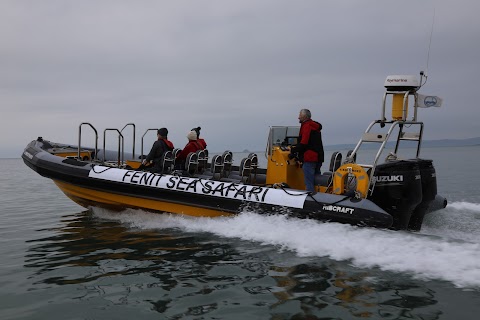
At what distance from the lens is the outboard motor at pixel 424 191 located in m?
6.05

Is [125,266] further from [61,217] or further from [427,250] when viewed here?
[61,217]

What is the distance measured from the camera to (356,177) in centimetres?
595

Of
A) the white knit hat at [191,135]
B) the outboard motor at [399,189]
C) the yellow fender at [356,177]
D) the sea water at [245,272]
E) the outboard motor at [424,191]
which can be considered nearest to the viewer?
the sea water at [245,272]

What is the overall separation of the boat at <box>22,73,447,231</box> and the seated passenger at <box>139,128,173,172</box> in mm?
135

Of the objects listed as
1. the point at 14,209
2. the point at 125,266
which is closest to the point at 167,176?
the point at 125,266

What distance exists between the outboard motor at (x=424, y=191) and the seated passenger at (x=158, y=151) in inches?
164

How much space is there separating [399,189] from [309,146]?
143 centimetres

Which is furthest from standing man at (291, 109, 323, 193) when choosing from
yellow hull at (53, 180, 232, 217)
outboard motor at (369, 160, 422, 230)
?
yellow hull at (53, 180, 232, 217)

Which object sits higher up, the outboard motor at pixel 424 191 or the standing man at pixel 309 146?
the standing man at pixel 309 146

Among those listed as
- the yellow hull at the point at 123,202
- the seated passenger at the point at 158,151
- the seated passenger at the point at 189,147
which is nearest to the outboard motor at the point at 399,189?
the yellow hull at the point at 123,202

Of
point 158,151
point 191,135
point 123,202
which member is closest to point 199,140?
point 191,135

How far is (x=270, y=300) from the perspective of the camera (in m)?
3.97

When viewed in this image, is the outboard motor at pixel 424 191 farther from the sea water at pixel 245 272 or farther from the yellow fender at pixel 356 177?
the yellow fender at pixel 356 177

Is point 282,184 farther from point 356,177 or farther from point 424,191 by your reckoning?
point 424,191
